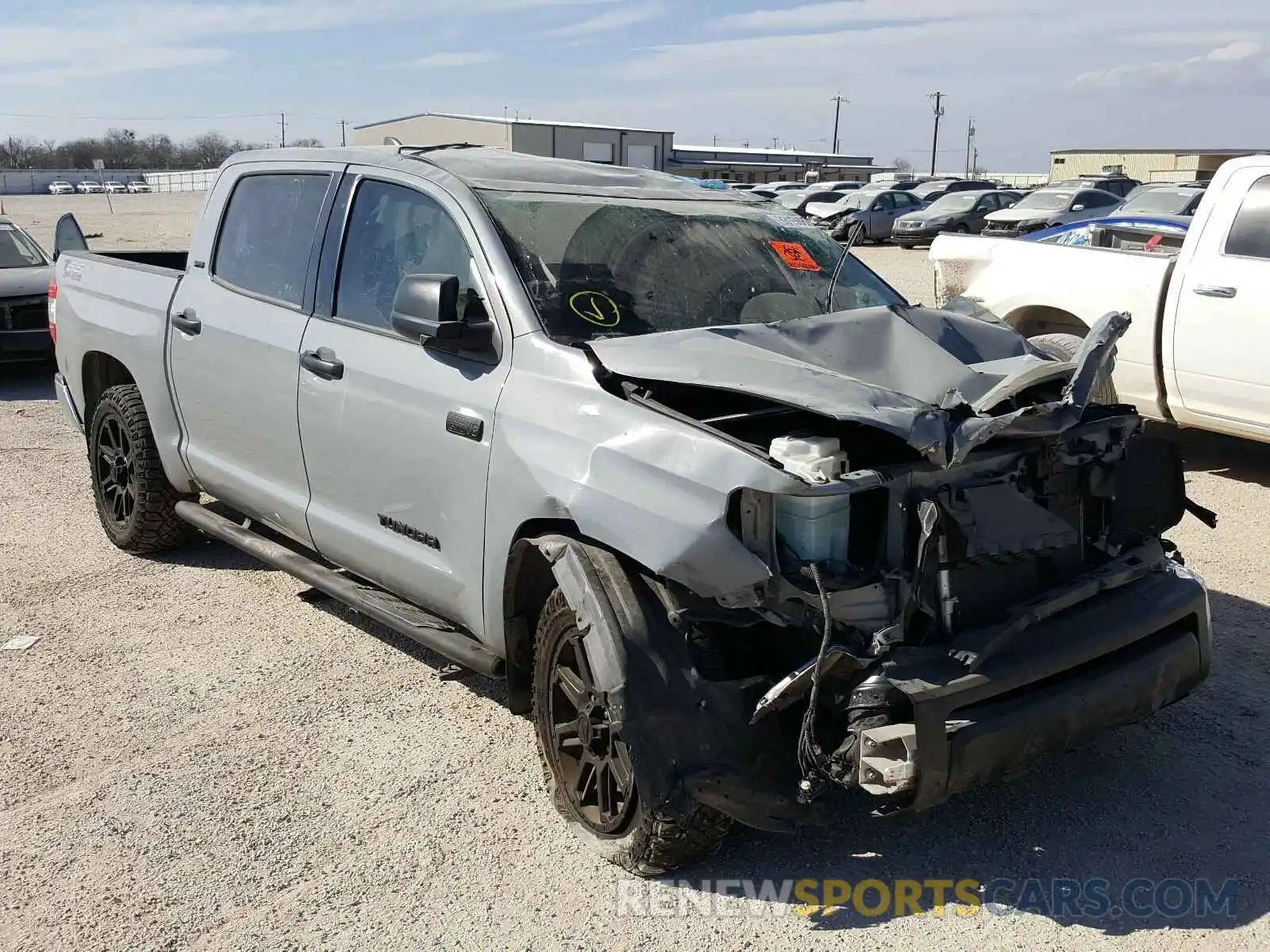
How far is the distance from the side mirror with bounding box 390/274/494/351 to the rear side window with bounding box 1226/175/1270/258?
527 cm

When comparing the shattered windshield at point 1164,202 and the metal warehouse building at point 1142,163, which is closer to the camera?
the shattered windshield at point 1164,202

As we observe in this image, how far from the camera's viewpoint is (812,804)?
10.2ft

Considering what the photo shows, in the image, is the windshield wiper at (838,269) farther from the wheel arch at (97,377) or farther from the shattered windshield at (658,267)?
the wheel arch at (97,377)

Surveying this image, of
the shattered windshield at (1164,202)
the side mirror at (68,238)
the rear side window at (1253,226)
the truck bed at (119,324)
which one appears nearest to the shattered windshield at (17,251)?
the side mirror at (68,238)

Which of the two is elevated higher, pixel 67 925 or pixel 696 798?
pixel 696 798

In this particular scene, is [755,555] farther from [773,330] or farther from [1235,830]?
[1235,830]

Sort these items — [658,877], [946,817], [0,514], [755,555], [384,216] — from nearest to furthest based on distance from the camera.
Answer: [755,555] < [658,877] < [946,817] < [384,216] < [0,514]

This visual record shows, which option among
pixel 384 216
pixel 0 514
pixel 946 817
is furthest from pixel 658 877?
pixel 0 514

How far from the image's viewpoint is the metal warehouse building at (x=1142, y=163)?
49281 millimetres

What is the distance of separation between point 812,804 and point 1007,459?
3.63 feet

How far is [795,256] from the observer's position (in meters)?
4.55

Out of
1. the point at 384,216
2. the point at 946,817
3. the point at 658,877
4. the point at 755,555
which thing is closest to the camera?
the point at 755,555

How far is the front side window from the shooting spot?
402 centimetres

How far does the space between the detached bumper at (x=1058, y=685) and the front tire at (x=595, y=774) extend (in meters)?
0.63
